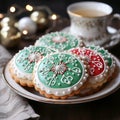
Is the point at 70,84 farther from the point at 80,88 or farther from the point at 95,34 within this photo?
the point at 95,34

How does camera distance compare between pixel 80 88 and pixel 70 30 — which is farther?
pixel 70 30

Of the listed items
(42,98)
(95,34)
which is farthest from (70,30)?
(42,98)

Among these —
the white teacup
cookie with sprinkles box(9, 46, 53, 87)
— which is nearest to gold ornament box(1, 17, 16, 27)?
the white teacup

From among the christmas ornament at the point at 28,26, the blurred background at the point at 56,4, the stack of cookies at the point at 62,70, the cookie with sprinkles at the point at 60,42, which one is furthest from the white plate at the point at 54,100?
the blurred background at the point at 56,4

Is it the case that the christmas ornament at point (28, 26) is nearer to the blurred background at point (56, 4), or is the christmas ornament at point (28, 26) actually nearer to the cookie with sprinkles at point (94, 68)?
the cookie with sprinkles at point (94, 68)

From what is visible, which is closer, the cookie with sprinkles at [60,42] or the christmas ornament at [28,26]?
the cookie with sprinkles at [60,42]

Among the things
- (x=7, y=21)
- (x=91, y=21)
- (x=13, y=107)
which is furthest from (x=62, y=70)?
(x=7, y=21)

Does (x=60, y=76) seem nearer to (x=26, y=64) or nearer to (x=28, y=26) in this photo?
(x=26, y=64)
